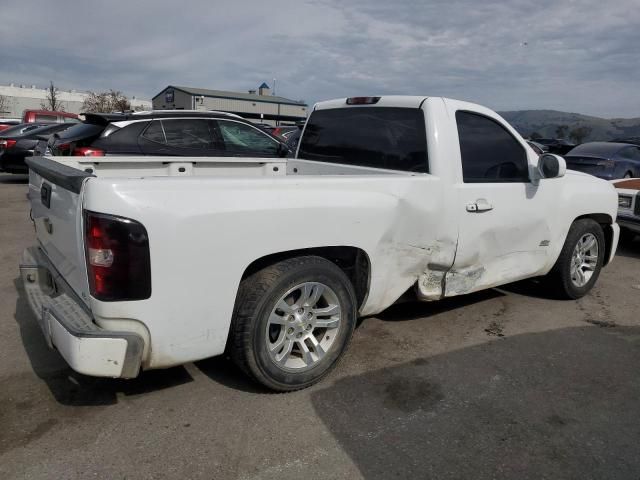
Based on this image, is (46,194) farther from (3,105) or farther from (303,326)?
(3,105)

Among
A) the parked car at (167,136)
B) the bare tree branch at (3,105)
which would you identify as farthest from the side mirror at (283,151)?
the bare tree branch at (3,105)

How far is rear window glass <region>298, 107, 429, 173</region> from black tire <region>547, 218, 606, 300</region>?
1.97m

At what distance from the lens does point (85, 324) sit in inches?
101

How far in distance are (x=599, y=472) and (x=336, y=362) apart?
5.10 ft

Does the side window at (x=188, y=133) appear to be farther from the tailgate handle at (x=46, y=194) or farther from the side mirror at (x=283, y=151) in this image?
the tailgate handle at (x=46, y=194)

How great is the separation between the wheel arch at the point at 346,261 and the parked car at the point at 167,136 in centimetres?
452

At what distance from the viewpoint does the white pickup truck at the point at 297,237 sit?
2.48 m

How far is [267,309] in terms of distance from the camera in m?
2.88

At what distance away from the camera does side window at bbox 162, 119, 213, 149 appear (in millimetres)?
7691

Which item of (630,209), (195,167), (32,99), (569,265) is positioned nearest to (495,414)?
(569,265)

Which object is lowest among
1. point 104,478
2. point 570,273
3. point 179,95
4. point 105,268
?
point 104,478

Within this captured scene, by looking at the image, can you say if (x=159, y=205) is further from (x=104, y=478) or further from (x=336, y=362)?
(x=336, y=362)

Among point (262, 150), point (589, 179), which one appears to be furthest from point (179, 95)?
point (589, 179)

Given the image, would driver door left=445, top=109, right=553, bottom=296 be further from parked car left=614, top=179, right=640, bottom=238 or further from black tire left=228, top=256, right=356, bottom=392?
parked car left=614, top=179, right=640, bottom=238
